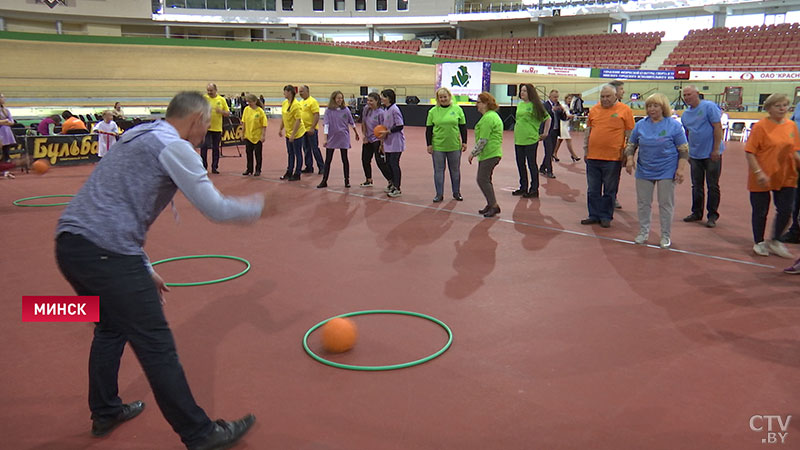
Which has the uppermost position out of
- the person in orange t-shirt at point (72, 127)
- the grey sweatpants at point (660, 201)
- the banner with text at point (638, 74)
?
the banner with text at point (638, 74)

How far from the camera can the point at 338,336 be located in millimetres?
3783

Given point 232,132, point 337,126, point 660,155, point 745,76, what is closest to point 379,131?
point 337,126

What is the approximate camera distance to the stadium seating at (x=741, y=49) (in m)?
26.2

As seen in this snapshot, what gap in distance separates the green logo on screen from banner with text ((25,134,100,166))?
14.0 metres

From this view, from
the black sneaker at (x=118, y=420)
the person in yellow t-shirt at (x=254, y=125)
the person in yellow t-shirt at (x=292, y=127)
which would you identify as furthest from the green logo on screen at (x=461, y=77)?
the black sneaker at (x=118, y=420)

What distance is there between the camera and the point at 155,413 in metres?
3.12

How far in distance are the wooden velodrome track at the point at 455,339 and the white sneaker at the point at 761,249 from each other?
0.14 m

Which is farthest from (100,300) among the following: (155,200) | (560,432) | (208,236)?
(208,236)

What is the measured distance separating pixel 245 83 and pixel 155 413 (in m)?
32.3

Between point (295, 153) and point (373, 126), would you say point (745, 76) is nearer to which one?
point (373, 126)

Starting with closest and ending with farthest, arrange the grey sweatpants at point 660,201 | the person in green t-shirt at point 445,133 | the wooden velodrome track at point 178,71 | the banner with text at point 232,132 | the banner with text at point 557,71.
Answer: the grey sweatpants at point 660,201
the person in green t-shirt at point 445,133
the banner with text at point 232,132
the wooden velodrome track at point 178,71
the banner with text at point 557,71

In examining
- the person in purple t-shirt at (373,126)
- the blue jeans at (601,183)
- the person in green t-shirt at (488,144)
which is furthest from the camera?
the person in purple t-shirt at (373,126)

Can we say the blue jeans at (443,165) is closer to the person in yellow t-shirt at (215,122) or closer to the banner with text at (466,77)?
the person in yellow t-shirt at (215,122)

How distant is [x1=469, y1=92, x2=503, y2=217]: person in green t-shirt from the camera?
309 inches
